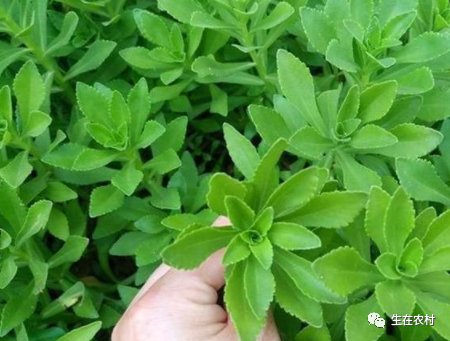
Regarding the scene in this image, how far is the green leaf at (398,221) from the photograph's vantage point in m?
1.33

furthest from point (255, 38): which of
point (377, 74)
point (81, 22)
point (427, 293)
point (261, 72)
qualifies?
point (427, 293)

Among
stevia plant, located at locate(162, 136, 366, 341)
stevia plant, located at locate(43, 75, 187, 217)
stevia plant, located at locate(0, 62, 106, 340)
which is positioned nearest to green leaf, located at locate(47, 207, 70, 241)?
stevia plant, located at locate(0, 62, 106, 340)

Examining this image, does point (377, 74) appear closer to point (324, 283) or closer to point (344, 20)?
point (344, 20)

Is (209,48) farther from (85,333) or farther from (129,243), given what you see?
(85,333)

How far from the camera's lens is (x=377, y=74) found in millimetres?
1746

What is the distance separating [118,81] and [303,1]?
57 cm

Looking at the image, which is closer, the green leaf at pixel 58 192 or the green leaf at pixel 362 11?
the green leaf at pixel 362 11

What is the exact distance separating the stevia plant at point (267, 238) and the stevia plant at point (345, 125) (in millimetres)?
179

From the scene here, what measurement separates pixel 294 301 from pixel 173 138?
61 cm

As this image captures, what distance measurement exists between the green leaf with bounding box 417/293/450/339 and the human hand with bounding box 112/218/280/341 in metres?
0.33

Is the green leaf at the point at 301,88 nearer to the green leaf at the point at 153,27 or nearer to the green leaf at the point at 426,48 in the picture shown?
the green leaf at the point at 426,48

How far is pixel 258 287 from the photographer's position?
1.34m

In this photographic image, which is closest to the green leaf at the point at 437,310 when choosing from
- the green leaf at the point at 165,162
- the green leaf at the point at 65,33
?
the green leaf at the point at 165,162

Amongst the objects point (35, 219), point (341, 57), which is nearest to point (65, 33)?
point (35, 219)
